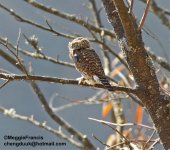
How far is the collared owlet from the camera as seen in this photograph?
2600 mm

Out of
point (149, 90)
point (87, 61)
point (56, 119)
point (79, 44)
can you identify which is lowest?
point (149, 90)

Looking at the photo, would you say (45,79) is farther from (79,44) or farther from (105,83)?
(79,44)

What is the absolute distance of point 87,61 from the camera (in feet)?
8.73

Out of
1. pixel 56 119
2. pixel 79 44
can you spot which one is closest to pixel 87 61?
pixel 79 44

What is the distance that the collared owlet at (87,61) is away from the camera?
8.53ft

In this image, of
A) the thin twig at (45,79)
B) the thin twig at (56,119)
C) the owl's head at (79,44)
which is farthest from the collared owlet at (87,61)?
the thin twig at (56,119)

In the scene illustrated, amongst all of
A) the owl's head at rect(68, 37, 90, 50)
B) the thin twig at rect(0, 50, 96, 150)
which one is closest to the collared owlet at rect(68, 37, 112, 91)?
the owl's head at rect(68, 37, 90, 50)

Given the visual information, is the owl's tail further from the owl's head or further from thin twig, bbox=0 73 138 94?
the owl's head

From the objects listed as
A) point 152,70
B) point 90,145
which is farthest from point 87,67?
point 90,145

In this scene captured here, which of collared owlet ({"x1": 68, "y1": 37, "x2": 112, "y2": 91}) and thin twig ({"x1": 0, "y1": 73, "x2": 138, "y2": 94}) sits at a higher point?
collared owlet ({"x1": 68, "y1": 37, "x2": 112, "y2": 91})

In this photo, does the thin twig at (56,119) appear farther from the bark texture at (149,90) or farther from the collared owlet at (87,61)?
the bark texture at (149,90)

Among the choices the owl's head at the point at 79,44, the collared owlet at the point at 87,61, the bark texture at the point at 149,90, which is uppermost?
the owl's head at the point at 79,44

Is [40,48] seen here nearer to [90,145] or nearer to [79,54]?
[79,54]

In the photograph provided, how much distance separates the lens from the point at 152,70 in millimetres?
2197
